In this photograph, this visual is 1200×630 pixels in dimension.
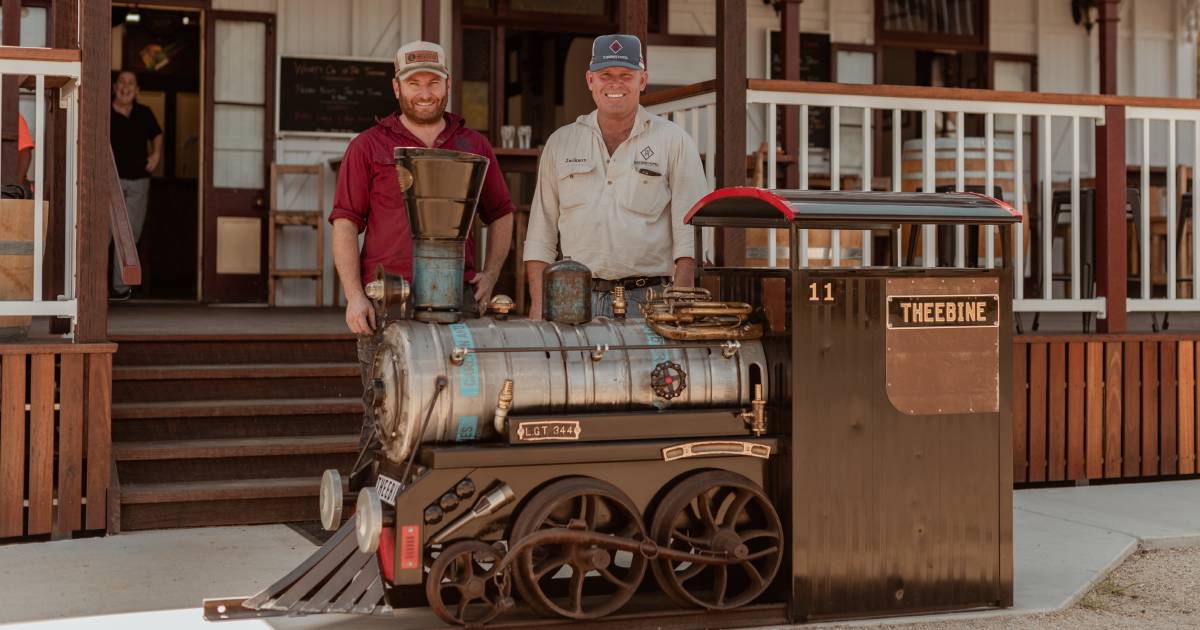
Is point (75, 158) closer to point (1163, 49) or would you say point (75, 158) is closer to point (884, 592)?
point (884, 592)

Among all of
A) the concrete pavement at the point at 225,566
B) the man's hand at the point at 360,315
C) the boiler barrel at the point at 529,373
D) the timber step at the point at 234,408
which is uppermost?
the man's hand at the point at 360,315

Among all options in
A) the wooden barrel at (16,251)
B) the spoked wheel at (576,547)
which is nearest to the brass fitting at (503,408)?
the spoked wheel at (576,547)

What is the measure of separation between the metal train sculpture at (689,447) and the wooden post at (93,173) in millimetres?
1808

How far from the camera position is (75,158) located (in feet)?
19.8

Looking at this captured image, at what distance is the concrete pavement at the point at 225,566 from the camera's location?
448cm

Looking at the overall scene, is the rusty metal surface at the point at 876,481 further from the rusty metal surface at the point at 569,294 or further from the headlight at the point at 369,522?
the headlight at the point at 369,522

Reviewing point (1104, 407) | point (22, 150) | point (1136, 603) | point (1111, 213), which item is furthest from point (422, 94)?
point (1104, 407)

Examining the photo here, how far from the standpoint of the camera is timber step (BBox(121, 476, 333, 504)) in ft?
19.2

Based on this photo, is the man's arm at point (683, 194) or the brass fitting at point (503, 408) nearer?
the brass fitting at point (503, 408)

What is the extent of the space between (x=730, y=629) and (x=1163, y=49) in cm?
1121

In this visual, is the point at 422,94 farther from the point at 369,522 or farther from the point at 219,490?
the point at 219,490

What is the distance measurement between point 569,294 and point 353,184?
931mm

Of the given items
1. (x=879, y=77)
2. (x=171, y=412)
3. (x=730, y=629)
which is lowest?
(x=730, y=629)

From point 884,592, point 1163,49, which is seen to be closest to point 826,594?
point 884,592
